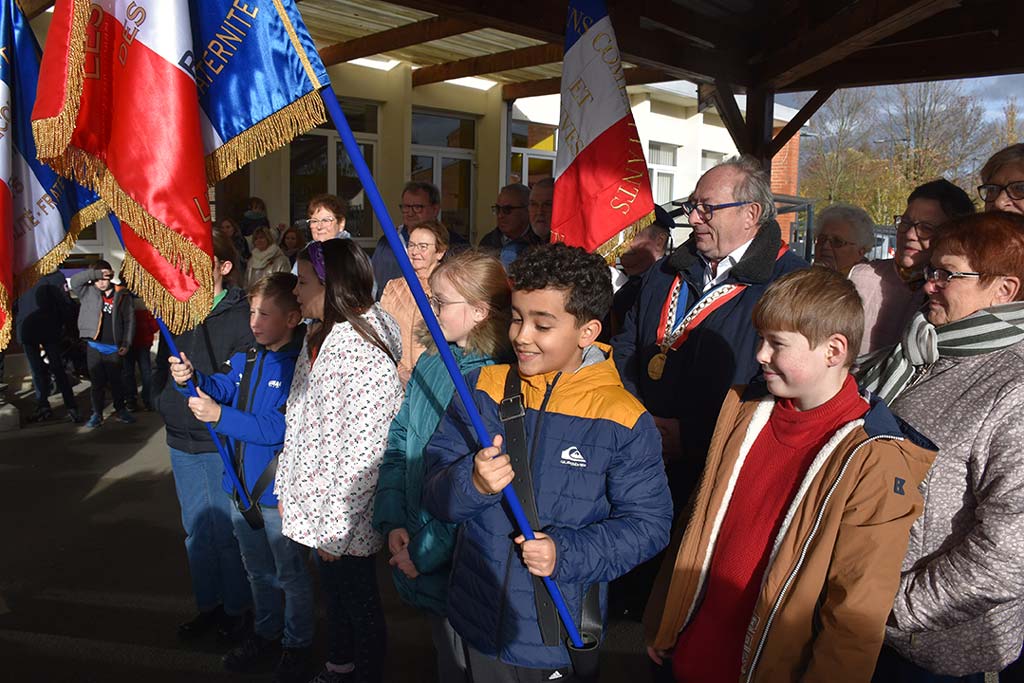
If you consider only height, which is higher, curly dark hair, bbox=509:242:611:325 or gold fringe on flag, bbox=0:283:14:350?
curly dark hair, bbox=509:242:611:325

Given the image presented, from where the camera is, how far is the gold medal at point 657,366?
3043 mm

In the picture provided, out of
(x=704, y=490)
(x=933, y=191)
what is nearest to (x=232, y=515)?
(x=704, y=490)

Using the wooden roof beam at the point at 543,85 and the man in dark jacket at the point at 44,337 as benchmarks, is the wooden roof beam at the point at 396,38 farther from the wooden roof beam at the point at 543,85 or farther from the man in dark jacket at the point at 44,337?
the man in dark jacket at the point at 44,337

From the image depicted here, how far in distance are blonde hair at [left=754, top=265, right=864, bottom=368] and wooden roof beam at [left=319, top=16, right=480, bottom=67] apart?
6.66 metres

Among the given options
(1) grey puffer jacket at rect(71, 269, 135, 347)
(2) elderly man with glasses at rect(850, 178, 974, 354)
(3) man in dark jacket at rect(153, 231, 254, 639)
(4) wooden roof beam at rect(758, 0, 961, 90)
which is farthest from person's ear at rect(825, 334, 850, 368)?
(1) grey puffer jacket at rect(71, 269, 135, 347)

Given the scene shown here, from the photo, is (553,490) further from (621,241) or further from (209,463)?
(209,463)

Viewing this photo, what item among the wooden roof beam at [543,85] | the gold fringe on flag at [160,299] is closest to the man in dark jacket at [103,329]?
the gold fringe on flag at [160,299]

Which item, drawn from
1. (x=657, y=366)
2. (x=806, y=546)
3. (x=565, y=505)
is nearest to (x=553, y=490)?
(x=565, y=505)

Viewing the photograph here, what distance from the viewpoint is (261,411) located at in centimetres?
329

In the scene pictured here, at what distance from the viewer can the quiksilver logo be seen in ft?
6.84

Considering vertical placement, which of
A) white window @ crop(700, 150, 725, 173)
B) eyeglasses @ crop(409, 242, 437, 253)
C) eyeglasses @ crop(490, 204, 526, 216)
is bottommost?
eyeglasses @ crop(409, 242, 437, 253)

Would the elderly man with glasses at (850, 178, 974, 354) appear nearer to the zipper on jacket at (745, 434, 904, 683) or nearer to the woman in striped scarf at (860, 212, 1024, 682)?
the woman in striped scarf at (860, 212, 1024, 682)

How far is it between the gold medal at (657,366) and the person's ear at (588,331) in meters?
0.87

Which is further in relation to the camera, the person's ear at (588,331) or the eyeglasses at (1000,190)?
the eyeglasses at (1000,190)
